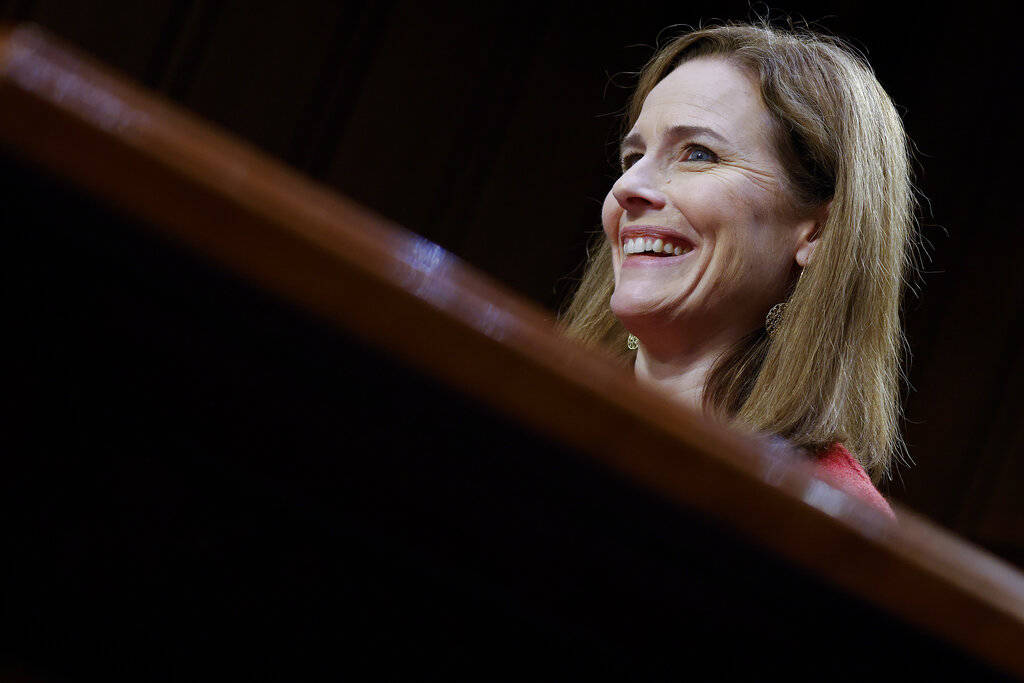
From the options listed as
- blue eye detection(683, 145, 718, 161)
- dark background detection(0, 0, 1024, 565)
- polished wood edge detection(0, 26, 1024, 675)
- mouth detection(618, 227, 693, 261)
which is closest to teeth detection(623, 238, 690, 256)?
mouth detection(618, 227, 693, 261)

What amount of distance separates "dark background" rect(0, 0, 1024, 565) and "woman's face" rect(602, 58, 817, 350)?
1050mm

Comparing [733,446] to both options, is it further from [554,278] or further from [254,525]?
[554,278]

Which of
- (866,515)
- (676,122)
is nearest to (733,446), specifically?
Result: (866,515)

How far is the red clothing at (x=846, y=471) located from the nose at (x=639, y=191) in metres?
0.35

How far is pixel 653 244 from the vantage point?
4.23 ft

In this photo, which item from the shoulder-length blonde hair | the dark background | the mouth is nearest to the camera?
the shoulder-length blonde hair

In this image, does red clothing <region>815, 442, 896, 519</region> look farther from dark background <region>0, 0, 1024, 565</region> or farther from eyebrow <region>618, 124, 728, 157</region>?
dark background <region>0, 0, 1024, 565</region>

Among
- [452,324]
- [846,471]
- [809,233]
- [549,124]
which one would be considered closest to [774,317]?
[809,233]

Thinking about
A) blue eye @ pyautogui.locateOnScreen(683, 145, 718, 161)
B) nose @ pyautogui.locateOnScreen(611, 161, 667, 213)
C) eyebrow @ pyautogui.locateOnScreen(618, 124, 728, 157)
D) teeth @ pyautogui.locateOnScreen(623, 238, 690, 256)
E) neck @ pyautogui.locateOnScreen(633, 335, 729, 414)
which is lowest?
neck @ pyautogui.locateOnScreen(633, 335, 729, 414)

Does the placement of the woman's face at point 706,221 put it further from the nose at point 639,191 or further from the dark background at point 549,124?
the dark background at point 549,124

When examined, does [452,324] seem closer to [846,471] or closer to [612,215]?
[846,471]

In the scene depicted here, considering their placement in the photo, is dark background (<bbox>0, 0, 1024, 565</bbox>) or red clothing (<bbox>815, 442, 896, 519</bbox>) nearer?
red clothing (<bbox>815, 442, 896, 519</bbox>)

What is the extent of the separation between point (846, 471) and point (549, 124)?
1.63 meters

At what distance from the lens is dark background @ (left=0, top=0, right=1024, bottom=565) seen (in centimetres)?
226
